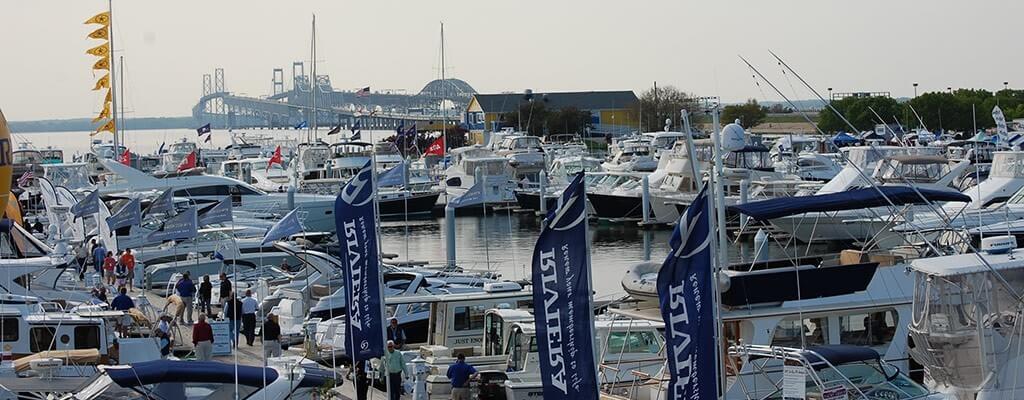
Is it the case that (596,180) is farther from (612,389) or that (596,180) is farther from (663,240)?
(612,389)

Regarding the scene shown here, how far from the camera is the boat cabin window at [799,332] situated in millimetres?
20812

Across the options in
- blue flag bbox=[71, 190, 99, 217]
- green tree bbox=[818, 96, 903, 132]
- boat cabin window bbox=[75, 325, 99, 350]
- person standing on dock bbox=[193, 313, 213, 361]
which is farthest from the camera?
green tree bbox=[818, 96, 903, 132]

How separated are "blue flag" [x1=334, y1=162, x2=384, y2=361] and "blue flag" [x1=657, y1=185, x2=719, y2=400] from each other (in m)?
5.60

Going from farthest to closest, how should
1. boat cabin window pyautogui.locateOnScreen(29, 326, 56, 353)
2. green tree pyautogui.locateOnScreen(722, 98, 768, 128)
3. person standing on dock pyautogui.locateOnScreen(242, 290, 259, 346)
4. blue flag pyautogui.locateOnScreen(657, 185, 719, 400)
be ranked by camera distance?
green tree pyautogui.locateOnScreen(722, 98, 768, 128) → person standing on dock pyautogui.locateOnScreen(242, 290, 259, 346) → boat cabin window pyautogui.locateOnScreen(29, 326, 56, 353) → blue flag pyautogui.locateOnScreen(657, 185, 719, 400)

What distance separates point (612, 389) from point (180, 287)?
1272 centimetres

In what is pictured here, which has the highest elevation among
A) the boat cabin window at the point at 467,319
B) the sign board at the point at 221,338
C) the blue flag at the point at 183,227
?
the blue flag at the point at 183,227

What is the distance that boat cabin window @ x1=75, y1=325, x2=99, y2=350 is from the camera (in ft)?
74.0

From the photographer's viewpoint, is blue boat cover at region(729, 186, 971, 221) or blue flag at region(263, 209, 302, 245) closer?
blue boat cover at region(729, 186, 971, 221)

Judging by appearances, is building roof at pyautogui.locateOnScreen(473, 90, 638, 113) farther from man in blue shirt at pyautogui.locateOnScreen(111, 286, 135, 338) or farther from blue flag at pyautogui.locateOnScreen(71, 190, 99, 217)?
man in blue shirt at pyautogui.locateOnScreen(111, 286, 135, 338)

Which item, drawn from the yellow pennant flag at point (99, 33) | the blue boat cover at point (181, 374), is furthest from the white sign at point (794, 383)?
the yellow pennant flag at point (99, 33)

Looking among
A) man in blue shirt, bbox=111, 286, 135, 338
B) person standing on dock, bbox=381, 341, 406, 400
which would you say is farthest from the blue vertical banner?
man in blue shirt, bbox=111, 286, 135, 338

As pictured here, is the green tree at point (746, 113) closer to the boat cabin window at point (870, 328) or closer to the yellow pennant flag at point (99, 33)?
the yellow pennant flag at point (99, 33)

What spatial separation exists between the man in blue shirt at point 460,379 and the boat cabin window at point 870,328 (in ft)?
17.3

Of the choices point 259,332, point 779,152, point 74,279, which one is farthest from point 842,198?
point 779,152
